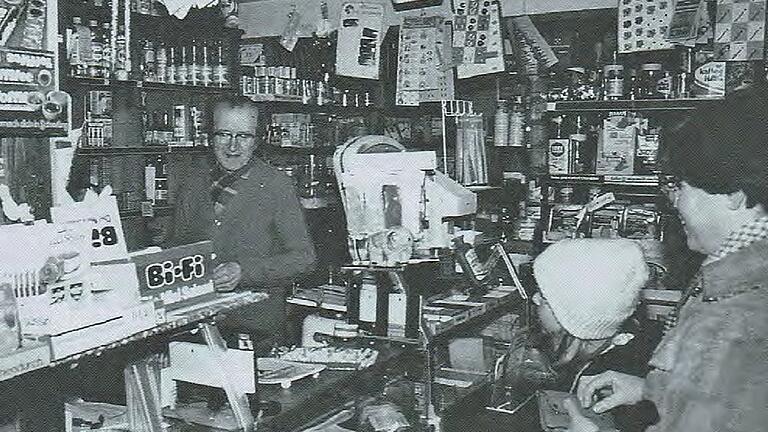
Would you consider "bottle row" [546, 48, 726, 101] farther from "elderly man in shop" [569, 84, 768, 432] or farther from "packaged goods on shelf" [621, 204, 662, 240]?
"elderly man in shop" [569, 84, 768, 432]

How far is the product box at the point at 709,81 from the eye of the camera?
4.85 m

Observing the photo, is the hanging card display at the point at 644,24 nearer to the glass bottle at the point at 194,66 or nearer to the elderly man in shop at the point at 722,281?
the glass bottle at the point at 194,66

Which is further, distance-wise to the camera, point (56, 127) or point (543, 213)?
point (543, 213)

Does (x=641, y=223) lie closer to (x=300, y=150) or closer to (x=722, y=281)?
(x=300, y=150)

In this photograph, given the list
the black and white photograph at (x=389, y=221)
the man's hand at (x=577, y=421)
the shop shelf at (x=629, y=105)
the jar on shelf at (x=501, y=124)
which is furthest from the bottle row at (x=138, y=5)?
the man's hand at (x=577, y=421)

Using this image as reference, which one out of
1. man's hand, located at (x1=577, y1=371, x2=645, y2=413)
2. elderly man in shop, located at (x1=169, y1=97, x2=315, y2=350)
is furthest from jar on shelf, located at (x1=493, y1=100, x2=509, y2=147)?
man's hand, located at (x1=577, y1=371, x2=645, y2=413)

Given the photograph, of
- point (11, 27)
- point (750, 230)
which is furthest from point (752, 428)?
point (11, 27)

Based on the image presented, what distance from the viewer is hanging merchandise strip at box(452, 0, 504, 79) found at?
5493 mm

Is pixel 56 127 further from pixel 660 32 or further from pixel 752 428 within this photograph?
pixel 660 32

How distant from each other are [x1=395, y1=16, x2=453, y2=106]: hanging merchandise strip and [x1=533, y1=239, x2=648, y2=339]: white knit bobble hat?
331cm

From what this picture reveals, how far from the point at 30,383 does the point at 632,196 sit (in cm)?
416

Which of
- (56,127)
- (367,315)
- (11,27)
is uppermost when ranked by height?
(11,27)

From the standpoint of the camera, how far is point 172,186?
5.86 m

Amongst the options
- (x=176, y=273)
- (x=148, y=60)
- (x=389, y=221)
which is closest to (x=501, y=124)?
(x=148, y=60)
